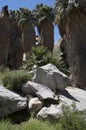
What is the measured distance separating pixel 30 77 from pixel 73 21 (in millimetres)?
11312

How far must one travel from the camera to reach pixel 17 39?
5738cm

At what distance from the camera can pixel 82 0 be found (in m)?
31.1

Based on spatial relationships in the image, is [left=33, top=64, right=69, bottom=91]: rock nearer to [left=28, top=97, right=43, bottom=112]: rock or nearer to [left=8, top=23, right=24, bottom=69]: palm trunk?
[left=28, top=97, right=43, bottom=112]: rock

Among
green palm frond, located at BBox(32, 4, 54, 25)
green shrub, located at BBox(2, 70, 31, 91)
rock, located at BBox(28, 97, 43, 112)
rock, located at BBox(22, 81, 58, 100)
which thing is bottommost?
rock, located at BBox(28, 97, 43, 112)

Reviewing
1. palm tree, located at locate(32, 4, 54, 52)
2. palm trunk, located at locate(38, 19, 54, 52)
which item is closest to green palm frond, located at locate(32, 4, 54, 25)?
palm tree, located at locate(32, 4, 54, 52)

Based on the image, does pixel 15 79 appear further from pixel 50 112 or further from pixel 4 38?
pixel 4 38

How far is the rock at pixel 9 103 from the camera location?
18.6 metres

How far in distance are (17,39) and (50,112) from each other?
4001cm

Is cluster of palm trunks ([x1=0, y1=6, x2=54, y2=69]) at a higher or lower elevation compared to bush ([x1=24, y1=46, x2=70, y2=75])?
higher

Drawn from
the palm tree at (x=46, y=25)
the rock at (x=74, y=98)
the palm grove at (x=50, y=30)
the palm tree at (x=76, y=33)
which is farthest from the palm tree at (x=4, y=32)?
the rock at (x=74, y=98)

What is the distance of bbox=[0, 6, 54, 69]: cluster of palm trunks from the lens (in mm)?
39250

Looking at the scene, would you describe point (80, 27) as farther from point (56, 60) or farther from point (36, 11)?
point (36, 11)

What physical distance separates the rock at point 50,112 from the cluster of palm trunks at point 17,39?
20.1 m

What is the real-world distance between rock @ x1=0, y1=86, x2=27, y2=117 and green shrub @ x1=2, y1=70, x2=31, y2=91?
1482 millimetres
